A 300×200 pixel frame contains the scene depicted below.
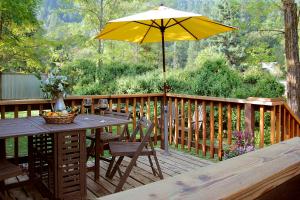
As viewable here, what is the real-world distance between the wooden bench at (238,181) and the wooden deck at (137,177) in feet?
8.53

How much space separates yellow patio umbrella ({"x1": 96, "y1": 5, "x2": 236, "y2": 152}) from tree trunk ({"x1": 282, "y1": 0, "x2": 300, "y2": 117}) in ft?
6.82

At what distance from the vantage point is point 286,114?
4.14 meters

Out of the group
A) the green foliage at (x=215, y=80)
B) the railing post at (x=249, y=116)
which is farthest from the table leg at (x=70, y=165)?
the green foliage at (x=215, y=80)

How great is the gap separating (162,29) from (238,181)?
14.1ft

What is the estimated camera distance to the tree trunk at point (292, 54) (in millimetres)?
5996

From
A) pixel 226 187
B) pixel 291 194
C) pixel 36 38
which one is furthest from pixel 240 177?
pixel 36 38

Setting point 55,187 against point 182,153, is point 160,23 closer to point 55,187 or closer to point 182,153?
point 182,153

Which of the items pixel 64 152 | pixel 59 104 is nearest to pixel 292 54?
pixel 59 104

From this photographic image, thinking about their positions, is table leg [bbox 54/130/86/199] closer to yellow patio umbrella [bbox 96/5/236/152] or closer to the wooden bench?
yellow patio umbrella [bbox 96/5/236/152]

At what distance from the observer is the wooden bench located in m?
0.70

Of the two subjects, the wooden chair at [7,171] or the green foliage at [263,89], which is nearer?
the wooden chair at [7,171]

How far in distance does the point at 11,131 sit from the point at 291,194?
2479mm

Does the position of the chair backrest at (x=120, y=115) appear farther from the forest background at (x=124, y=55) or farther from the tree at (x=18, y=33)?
the tree at (x=18, y=33)

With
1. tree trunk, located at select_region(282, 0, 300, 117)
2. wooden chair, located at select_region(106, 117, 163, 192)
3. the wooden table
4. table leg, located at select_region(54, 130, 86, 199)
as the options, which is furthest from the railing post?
tree trunk, located at select_region(282, 0, 300, 117)
